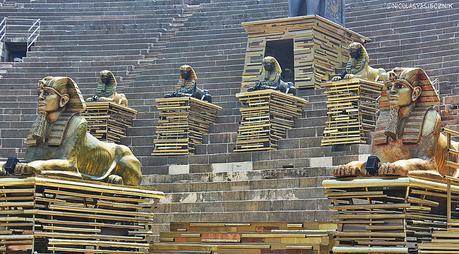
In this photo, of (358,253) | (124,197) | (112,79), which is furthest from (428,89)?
(112,79)

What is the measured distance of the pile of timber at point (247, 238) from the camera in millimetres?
13133

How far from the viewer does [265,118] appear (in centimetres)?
1947

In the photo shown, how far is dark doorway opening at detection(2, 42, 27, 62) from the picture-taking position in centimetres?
2848

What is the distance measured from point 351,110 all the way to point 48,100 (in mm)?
7739

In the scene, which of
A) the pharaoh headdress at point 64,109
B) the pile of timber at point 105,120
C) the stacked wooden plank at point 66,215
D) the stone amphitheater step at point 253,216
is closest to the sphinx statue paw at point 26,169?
the stacked wooden plank at point 66,215

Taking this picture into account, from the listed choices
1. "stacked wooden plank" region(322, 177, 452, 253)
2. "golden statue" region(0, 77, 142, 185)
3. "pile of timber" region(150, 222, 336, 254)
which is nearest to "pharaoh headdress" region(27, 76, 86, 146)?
"golden statue" region(0, 77, 142, 185)

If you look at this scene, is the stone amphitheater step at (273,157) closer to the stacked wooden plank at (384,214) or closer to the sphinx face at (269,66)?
the sphinx face at (269,66)

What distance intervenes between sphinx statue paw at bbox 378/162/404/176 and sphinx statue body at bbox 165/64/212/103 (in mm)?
9932

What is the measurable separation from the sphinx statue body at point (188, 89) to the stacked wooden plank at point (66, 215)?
7.74 metres

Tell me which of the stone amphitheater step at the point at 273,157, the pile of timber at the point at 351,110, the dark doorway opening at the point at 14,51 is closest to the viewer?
the stone amphitheater step at the point at 273,157

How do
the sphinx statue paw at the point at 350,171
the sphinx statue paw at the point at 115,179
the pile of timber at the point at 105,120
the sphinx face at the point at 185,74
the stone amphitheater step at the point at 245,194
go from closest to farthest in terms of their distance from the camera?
1. the sphinx statue paw at the point at 350,171
2. the sphinx statue paw at the point at 115,179
3. the stone amphitheater step at the point at 245,194
4. the pile of timber at the point at 105,120
5. the sphinx face at the point at 185,74

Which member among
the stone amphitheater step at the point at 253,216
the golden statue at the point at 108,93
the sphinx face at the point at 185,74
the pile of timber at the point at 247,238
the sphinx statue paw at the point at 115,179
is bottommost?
the pile of timber at the point at 247,238

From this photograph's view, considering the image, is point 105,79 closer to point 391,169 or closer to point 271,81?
point 271,81

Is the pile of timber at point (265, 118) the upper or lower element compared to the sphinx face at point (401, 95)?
upper
